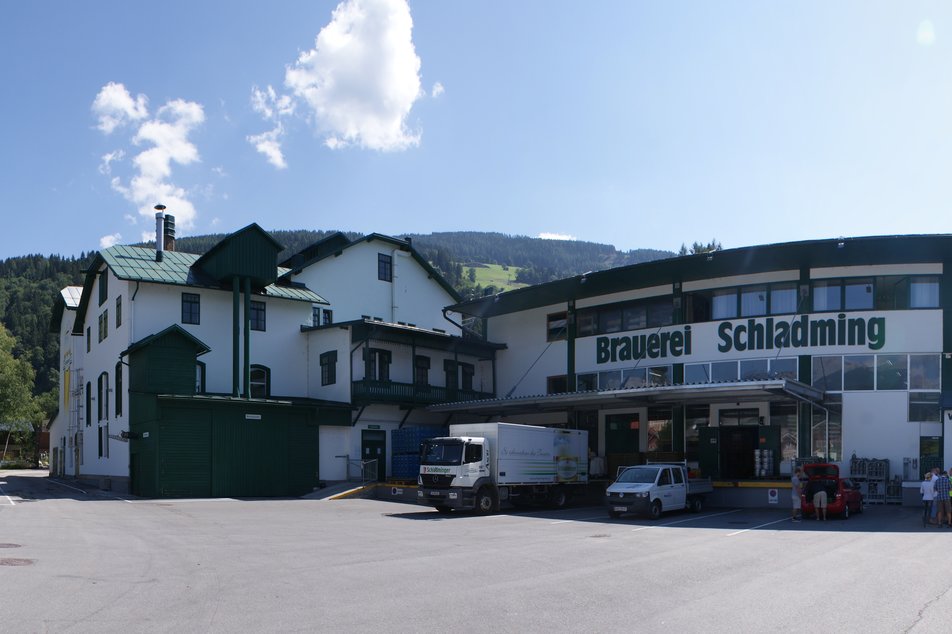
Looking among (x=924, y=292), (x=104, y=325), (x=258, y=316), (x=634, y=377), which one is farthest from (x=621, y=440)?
(x=104, y=325)

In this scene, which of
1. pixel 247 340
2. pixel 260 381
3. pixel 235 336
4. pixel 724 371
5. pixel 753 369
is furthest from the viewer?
pixel 260 381

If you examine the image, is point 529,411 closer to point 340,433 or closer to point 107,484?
point 340,433

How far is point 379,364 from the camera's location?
39656mm

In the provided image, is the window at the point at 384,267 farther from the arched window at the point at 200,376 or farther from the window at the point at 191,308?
the arched window at the point at 200,376

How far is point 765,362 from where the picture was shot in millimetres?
32531

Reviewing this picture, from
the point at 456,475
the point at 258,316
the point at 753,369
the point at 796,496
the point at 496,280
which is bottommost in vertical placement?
the point at 796,496

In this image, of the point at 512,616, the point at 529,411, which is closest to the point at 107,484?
the point at 529,411

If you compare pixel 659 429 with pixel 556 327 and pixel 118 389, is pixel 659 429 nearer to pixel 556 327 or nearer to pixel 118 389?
pixel 556 327

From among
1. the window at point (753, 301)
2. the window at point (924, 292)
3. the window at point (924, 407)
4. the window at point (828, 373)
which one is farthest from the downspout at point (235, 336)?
the window at point (924, 292)

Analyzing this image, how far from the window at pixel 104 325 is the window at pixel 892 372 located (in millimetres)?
34876

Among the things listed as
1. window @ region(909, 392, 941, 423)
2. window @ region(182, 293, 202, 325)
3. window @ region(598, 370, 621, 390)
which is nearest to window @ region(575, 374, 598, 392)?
window @ region(598, 370, 621, 390)

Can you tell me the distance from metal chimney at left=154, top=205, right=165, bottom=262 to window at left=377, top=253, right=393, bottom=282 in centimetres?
1277

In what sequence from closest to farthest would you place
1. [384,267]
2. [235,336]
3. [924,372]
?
[924,372], [235,336], [384,267]

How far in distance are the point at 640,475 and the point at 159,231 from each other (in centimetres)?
2707
